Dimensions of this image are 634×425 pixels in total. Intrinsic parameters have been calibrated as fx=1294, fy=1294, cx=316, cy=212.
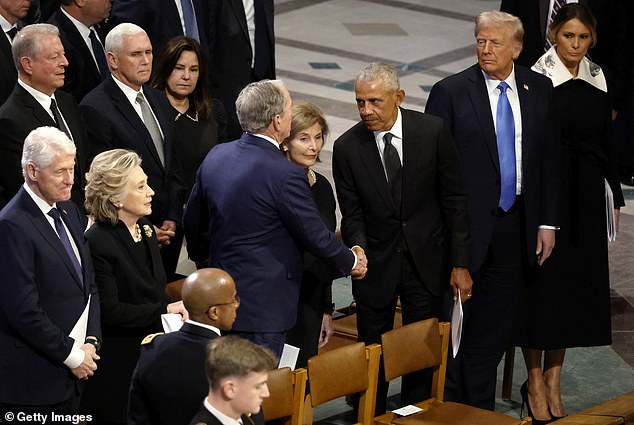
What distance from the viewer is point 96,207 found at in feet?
17.8

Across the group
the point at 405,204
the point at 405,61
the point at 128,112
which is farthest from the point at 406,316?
the point at 405,61

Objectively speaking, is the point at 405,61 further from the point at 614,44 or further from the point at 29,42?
the point at 29,42

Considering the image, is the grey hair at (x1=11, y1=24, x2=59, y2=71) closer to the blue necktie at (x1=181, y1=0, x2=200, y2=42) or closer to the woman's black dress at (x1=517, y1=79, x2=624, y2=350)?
the blue necktie at (x1=181, y1=0, x2=200, y2=42)

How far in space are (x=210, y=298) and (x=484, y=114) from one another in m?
2.29

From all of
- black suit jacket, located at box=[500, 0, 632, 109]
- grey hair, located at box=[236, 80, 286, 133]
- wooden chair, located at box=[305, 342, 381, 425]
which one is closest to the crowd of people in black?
grey hair, located at box=[236, 80, 286, 133]

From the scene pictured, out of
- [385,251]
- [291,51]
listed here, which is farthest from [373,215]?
[291,51]

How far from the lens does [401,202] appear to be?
611cm

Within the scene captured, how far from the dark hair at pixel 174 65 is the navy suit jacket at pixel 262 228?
4.66 ft

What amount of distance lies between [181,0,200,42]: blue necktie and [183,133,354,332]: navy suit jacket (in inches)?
98.5

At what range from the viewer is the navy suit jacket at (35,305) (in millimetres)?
4945

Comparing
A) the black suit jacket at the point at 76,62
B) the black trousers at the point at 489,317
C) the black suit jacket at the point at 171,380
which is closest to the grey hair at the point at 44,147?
the black suit jacket at the point at 171,380

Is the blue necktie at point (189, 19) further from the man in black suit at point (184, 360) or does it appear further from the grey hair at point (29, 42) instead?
the man in black suit at point (184, 360)

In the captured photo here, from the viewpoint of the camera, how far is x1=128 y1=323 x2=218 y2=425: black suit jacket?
14.4 feet

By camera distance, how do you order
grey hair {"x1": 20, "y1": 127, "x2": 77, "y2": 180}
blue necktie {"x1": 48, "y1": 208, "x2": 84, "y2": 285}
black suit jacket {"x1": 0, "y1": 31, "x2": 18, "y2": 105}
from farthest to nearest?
black suit jacket {"x1": 0, "y1": 31, "x2": 18, "y2": 105}
blue necktie {"x1": 48, "y1": 208, "x2": 84, "y2": 285}
grey hair {"x1": 20, "y1": 127, "x2": 77, "y2": 180}
